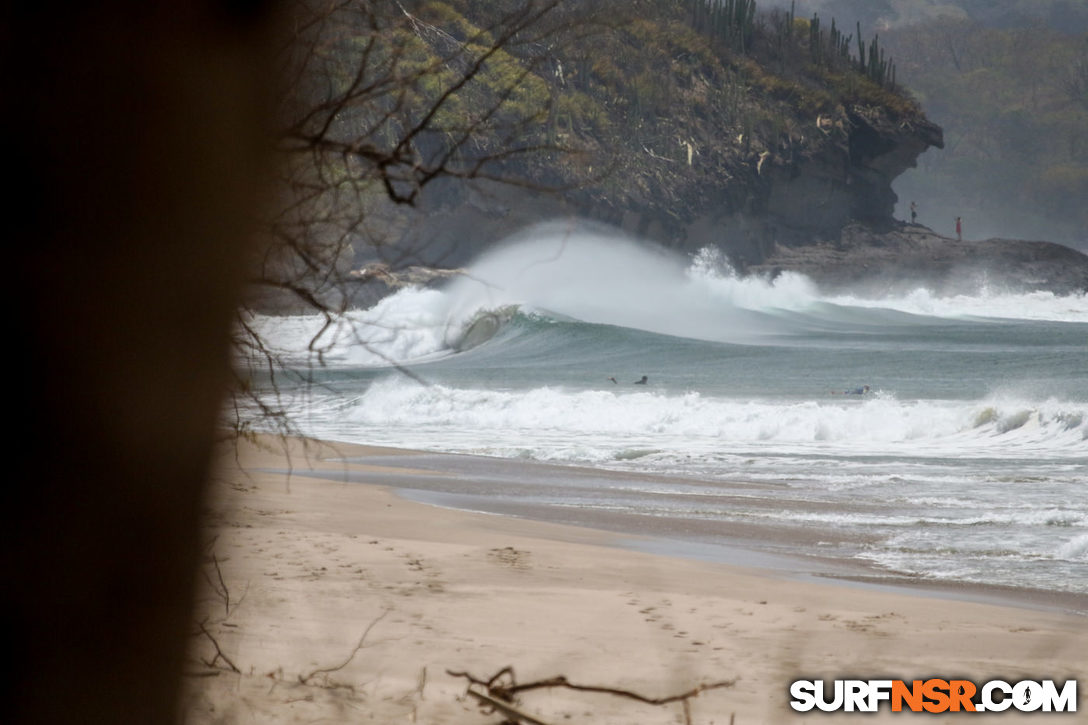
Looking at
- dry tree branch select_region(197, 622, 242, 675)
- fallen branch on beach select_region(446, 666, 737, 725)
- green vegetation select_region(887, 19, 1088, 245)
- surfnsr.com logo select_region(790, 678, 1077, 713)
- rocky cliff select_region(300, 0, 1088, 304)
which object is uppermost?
green vegetation select_region(887, 19, 1088, 245)

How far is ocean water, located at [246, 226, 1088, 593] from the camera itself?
22.3ft

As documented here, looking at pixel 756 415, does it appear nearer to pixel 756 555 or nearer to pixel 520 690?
pixel 756 555

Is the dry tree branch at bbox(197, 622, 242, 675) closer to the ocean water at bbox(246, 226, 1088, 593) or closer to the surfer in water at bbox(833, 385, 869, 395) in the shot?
the ocean water at bbox(246, 226, 1088, 593)

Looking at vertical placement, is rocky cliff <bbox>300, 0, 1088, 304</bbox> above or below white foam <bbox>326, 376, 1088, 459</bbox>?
above

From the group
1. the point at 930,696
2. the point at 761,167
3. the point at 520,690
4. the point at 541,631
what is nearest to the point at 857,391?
the point at 541,631

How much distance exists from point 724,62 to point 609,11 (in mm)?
82608

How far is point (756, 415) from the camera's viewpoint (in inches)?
630

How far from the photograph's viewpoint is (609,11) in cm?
213

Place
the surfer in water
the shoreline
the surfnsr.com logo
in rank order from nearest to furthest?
the surfnsr.com logo
the shoreline
the surfer in water

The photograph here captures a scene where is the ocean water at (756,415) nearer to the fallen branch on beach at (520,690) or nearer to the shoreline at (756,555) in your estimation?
the shoreline at (756,555)

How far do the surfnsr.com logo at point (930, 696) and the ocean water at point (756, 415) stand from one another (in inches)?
57.6

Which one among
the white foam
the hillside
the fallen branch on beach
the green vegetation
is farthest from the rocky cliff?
the green vegetation

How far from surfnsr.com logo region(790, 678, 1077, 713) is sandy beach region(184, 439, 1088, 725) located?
5 cm

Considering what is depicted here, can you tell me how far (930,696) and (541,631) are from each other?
1315mm
